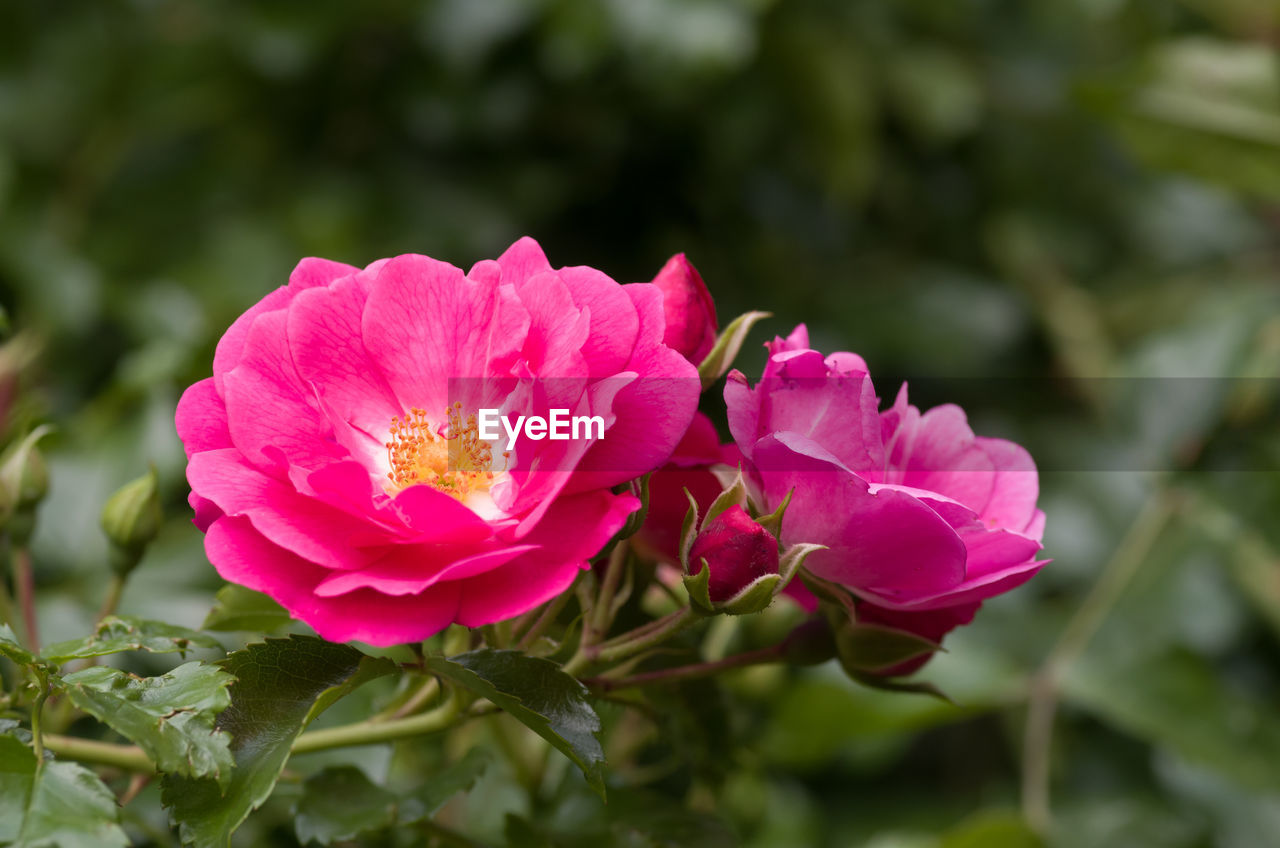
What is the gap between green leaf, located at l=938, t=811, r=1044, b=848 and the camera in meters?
0.81

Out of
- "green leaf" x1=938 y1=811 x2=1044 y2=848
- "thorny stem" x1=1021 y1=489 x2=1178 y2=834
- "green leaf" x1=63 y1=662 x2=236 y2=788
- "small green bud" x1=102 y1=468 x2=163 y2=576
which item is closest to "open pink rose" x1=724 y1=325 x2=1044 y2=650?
"green leaf" x1=63 y1=662 x2=236 y2=788

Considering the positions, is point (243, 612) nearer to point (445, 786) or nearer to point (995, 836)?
point (445, 786)

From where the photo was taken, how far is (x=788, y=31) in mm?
1269

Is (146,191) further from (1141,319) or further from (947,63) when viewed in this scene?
(1141,319)

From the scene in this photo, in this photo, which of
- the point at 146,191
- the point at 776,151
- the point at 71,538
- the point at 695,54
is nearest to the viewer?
the point at 71,538

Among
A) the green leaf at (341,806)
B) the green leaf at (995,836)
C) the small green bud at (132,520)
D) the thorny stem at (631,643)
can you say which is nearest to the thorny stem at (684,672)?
the thorny stem at (631,643)

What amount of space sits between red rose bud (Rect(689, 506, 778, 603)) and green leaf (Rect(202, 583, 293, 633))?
22 centimetres

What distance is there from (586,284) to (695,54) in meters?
0.79

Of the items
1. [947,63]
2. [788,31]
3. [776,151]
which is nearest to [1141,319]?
[947,63]

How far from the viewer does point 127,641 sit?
0.41 metres

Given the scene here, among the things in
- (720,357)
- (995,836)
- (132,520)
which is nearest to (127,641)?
(132,520)

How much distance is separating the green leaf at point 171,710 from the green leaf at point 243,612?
106 millimetres

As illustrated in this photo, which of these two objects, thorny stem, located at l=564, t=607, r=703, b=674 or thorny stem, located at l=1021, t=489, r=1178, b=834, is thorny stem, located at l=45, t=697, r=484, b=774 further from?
thorny stem, located at l=1021, t=489, r=1178, b=834

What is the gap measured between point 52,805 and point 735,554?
0.80 ft
